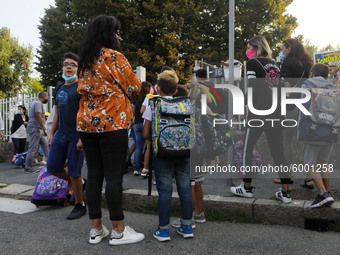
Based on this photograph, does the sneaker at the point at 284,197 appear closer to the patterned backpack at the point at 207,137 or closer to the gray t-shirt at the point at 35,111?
the patterned backpack at the point at 207,137

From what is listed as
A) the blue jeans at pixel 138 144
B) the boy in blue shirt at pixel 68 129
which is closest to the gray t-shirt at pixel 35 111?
the blue jeans at pixel 138 144

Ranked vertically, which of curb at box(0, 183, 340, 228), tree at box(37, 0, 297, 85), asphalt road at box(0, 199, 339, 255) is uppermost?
tree at box(37, 0, 297, 85)

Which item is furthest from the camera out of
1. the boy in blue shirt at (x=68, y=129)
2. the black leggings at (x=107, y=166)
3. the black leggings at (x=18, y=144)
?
the black leggings at (x=18, y=144)

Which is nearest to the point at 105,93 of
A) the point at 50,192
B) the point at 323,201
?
Answer: the point at 50,192

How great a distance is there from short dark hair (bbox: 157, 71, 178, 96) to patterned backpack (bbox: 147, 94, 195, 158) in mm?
124

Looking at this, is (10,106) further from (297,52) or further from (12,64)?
(12,64)

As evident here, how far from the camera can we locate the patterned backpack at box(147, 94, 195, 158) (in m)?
3.03

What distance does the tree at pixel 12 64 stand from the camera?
34875mm

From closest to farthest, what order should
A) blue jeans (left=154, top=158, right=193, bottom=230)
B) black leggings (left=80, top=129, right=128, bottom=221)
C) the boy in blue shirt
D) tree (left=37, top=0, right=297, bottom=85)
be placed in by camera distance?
1. black leggings (left=80, top=129, right=128, bottom=221)
2. blue jeans (left=154, top=158, right=193, bottom=230)
3. the boy in blue shirt
4. tree (left=37, top=0, right=297, bottom=85)

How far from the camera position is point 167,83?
10.4ft

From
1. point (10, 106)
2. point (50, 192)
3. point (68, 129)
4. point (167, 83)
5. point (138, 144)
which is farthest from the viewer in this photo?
point (10, 106)

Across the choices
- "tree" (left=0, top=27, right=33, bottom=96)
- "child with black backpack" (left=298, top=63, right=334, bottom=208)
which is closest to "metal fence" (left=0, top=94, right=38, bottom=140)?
"child with black backpack" (left=298, top=63, right=334, bottom=208)

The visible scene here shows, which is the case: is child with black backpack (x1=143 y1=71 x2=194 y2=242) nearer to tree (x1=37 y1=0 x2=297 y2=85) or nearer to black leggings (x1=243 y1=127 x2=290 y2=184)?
black leggings (x1=243 y1=127 x2=290 y2=184)

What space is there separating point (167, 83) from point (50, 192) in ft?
7.43
